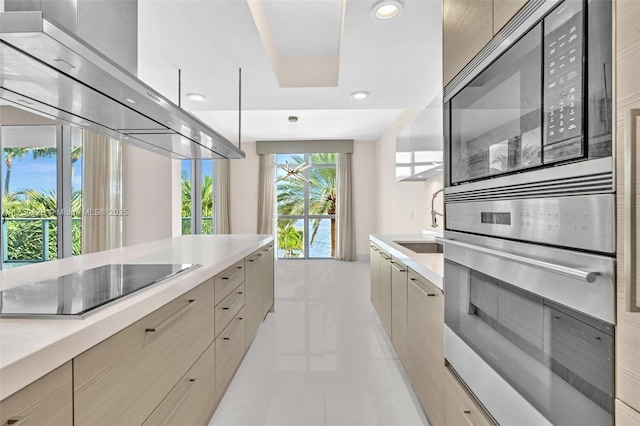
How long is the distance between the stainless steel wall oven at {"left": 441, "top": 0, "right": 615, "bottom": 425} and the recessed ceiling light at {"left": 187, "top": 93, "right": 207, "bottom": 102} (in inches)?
103

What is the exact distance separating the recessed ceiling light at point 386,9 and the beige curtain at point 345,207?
18.0 feet

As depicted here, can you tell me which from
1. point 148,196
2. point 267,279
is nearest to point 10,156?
point 148,196

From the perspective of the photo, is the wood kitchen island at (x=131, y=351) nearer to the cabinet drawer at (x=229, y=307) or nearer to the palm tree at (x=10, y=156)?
the cabinet drawer at (x=229, y=307)

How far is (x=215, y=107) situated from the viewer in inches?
141

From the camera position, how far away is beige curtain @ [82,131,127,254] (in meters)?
4.25

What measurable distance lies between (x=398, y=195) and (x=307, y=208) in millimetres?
2698

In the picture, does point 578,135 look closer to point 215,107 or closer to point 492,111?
point 492,111

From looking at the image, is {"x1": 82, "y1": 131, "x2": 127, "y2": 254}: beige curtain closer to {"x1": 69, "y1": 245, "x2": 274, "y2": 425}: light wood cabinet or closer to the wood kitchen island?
the wood kitchen island

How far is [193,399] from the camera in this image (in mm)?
1416

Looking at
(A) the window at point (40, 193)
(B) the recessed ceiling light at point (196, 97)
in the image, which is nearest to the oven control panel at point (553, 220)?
(B) the recessed ceiling light at point (196, 97)

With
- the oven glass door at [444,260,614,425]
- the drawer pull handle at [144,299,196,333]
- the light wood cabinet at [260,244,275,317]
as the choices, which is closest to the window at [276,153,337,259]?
the light wood cabinet at [260,244,275,317]

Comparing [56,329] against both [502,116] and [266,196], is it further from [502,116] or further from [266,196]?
[266,196]

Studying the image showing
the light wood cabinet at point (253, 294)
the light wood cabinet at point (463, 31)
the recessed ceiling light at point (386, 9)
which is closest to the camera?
the light wood cabinet at point (463, 31)

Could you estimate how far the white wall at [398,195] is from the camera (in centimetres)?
407
